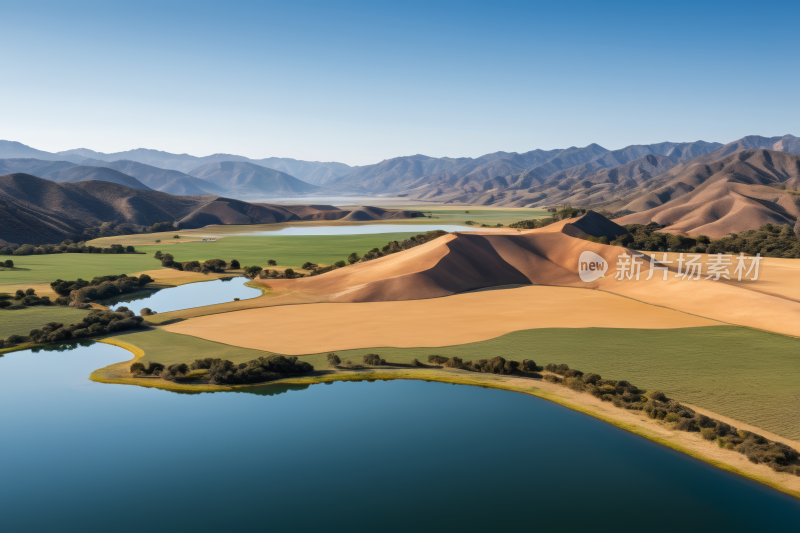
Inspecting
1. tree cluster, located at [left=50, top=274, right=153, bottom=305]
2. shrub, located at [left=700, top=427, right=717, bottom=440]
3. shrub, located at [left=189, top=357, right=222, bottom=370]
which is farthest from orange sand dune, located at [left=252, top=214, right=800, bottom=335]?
shrub, located at [left=700, top=427, right=717, bottom=440]

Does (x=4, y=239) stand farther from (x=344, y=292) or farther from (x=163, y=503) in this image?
(x=163, y=503)

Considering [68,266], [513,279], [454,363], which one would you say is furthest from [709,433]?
[68,266]

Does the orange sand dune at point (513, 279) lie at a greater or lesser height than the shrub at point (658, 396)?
greater

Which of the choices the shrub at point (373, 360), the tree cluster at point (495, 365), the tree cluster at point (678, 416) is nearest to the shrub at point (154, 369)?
the shrub at point (373, 360)

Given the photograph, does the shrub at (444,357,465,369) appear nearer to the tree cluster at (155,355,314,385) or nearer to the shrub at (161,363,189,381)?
the tree cluster at (155,355,314,385)

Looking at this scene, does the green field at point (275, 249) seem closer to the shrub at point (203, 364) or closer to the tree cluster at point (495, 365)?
the shrub at point (203, 364)
